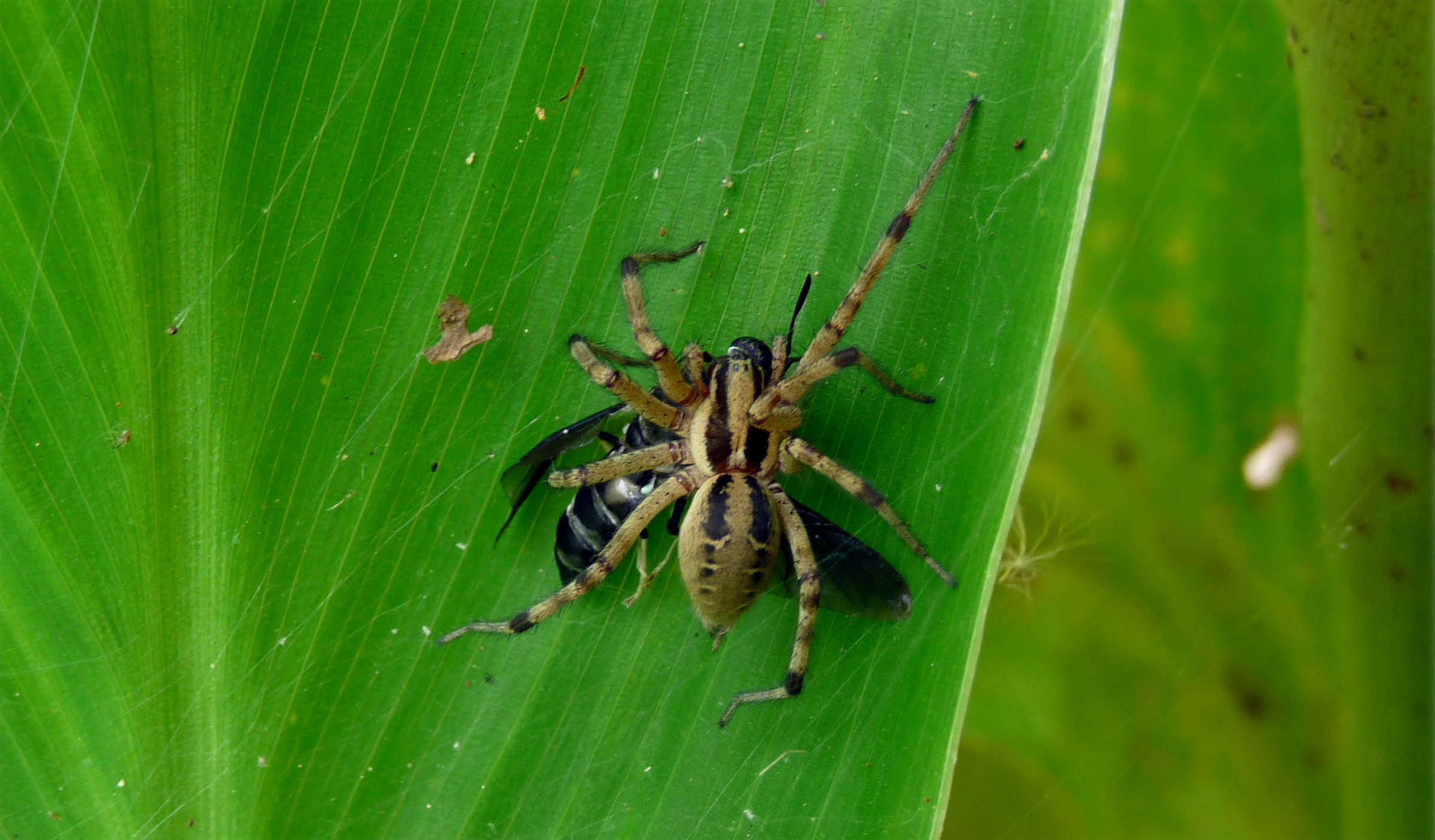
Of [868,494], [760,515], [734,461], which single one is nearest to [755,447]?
[734,461]

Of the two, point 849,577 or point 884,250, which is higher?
point 884,250

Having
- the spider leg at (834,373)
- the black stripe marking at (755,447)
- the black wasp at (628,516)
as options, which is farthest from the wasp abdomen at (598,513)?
the spider leg at (834,373)

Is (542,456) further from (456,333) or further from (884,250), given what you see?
(884,250)

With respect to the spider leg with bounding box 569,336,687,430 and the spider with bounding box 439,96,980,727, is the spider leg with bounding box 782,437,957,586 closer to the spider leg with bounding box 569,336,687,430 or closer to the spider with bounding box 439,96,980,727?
the spider with bounding box 439,96,980,727

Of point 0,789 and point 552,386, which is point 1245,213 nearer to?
point 552,386

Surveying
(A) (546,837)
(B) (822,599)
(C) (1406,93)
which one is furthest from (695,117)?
(C) (1406,93)
